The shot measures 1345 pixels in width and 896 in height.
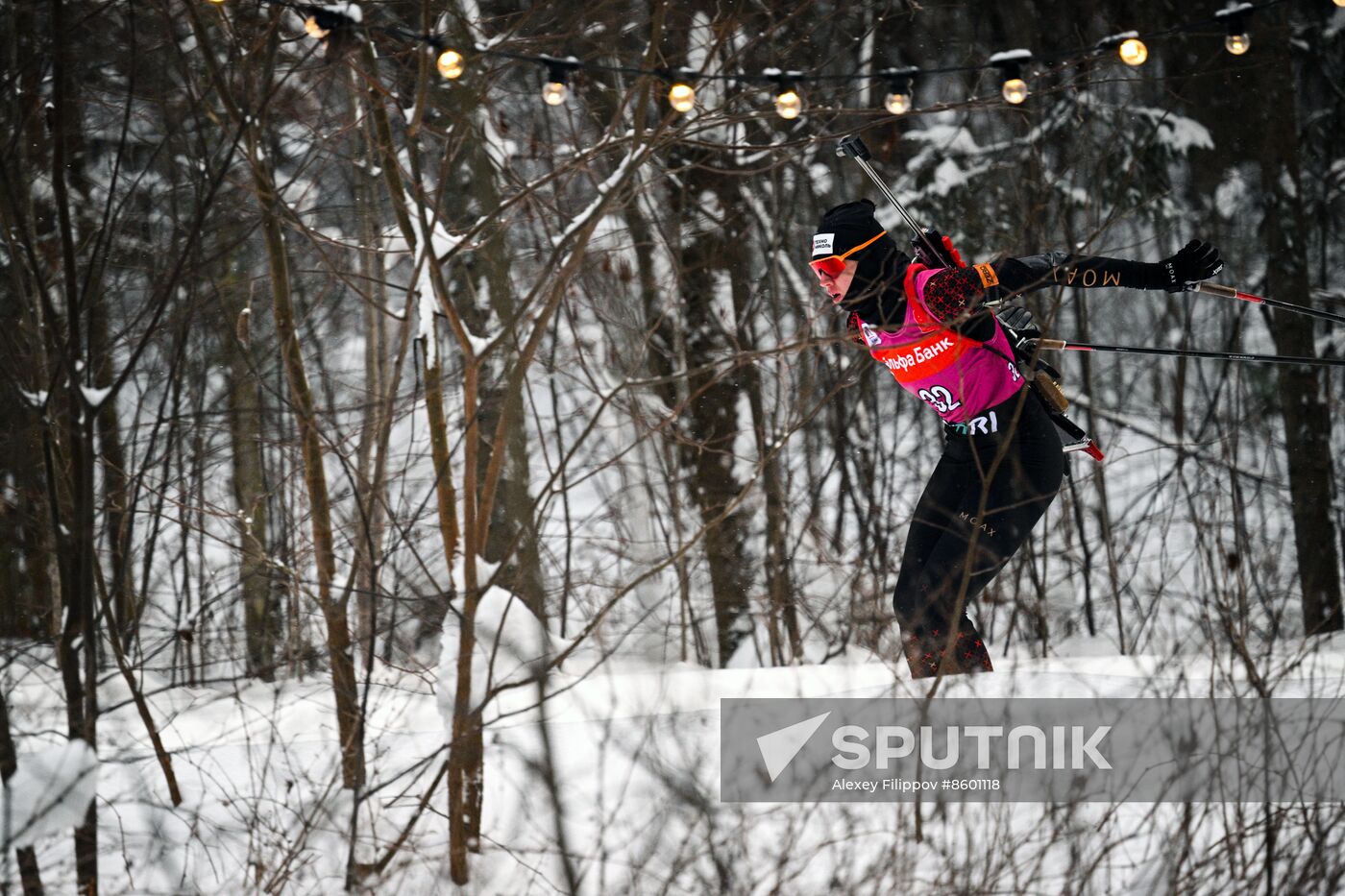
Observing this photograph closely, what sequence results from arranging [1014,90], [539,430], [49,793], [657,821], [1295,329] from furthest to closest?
[1295,329], [539,430], [1014,90], [49,793], [657,821]

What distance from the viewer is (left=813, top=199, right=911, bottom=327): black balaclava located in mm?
3328

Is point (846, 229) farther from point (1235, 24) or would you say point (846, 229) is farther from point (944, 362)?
point (1235, 24)

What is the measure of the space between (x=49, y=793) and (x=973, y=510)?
255 cm

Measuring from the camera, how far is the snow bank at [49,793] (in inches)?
106

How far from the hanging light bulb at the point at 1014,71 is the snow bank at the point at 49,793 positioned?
2924 mm

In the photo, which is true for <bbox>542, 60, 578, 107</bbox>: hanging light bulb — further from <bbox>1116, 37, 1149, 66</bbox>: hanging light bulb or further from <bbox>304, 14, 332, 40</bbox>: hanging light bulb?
<bbox>1116, 37, 1149, 66</bbox>: hanging light bulb

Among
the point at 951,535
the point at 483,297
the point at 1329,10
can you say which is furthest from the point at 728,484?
the point at 1329,10

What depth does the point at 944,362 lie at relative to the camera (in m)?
3.43

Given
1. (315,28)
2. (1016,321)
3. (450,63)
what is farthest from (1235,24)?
(315,28)

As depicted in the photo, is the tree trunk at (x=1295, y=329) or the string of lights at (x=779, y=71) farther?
the tree trunk at (x=1295, y=329)

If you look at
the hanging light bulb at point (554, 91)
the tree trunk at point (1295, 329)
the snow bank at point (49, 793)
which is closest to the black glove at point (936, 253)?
the hanging light bulb at point (554, 91)

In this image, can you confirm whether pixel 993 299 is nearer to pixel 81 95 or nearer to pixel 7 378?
pixel 7 378

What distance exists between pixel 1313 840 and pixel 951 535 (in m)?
1.23

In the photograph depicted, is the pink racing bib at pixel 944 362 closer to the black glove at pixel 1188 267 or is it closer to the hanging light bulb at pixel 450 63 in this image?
the black glove at pixel 1188 267
